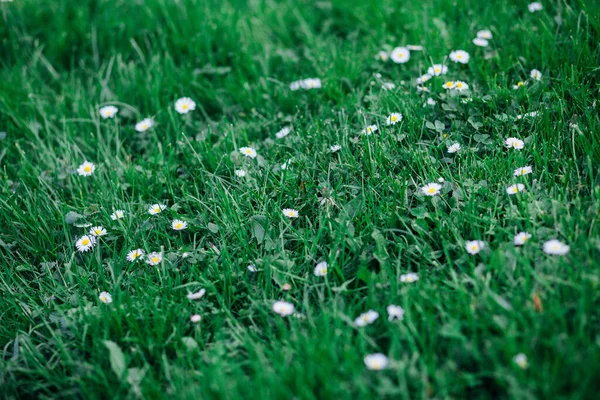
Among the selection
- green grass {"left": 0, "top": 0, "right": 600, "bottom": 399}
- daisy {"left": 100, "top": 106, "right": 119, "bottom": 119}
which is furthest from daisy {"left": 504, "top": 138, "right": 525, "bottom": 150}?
daisy {"left": 100, "top": 106, "right": 119, "bottom": 119}

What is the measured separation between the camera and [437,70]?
9.59 ft

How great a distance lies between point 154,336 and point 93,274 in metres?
0.48

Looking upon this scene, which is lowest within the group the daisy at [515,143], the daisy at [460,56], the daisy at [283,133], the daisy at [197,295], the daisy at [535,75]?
the daisy at [197,295]

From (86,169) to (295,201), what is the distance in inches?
42.7

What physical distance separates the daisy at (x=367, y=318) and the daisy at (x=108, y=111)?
6.26ft

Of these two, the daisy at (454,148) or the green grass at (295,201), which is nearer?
the green grass at (295,201)

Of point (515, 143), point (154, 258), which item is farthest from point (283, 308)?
point (515, 143)

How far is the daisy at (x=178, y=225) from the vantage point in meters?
2.43

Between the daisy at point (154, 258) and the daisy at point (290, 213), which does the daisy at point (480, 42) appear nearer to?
the daisy at point (290, 213)

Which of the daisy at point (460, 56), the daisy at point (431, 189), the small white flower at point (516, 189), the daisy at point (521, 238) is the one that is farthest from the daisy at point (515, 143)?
the daisy at point (460, 56)

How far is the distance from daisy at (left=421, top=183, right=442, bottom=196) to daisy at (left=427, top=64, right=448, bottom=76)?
788 millimetres

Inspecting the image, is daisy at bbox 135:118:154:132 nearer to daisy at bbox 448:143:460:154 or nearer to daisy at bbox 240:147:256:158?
daisy at bbox 240:147:256:158

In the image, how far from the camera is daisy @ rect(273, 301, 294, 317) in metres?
2.00

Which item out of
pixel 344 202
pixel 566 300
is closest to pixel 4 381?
pixel 344 202
